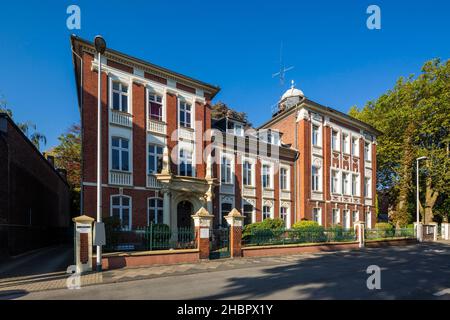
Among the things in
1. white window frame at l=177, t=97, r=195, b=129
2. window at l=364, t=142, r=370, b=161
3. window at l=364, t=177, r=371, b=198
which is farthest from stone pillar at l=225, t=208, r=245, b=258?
window at l=364, t=142, r=370, b=161

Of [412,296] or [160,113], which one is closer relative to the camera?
[412,296]

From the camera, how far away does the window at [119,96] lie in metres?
19.0

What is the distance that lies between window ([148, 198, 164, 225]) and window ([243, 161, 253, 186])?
7.70m

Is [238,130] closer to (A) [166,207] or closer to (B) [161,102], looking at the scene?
(B) [161,102]

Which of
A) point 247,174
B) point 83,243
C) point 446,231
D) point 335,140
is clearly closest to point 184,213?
point 247,174

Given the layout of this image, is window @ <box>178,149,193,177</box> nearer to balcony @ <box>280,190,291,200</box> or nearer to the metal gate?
the metal gate

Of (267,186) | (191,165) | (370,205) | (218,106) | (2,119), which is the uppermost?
(218,106)

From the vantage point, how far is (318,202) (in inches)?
1153

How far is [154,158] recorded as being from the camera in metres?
20.2

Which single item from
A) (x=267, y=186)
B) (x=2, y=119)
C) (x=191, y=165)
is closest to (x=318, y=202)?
(x=267, y=186)

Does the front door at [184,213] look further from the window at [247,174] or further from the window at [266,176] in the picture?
the window at [266,176]

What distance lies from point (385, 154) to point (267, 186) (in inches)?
796

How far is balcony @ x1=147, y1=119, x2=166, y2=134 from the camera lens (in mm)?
20062
